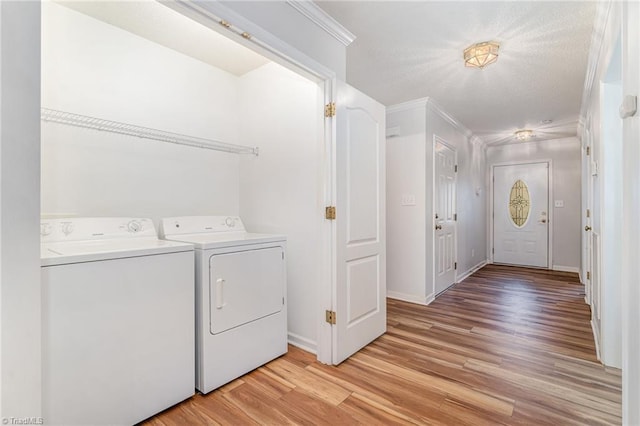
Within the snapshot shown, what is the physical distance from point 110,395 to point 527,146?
678 centimetres

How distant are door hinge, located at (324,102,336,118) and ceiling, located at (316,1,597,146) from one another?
586 mm

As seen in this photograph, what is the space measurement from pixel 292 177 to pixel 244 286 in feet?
3.13

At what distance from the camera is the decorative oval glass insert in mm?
5637

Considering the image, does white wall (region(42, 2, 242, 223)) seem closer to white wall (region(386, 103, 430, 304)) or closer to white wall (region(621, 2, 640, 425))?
white wall (region(386, 103, 430, 304))

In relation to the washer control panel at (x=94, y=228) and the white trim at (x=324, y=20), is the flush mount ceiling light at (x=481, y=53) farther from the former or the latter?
the washer control panel at (x=94, y=228)

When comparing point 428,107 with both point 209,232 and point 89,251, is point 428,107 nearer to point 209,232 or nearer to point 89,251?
point 209,232

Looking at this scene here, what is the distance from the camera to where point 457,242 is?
4.44 metres

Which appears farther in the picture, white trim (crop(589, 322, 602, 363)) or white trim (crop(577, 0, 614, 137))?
white trim (crop(589, 322, 602, 363))

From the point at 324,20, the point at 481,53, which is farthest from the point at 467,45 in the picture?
the point at 324,20

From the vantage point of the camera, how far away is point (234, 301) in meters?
1.93

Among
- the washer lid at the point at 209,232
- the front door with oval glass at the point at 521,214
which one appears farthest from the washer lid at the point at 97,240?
the front door with oval glass at the point at 521,214

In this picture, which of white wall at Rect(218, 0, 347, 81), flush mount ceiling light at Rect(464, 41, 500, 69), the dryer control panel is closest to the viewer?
white wall at Rect(218, 0, 347, 81)

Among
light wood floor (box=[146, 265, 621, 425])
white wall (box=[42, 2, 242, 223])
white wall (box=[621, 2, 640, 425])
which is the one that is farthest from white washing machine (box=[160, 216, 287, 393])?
white wall (box=[621, 2, 640, 425])

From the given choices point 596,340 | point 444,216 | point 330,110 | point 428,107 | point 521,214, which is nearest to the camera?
point 330,110
